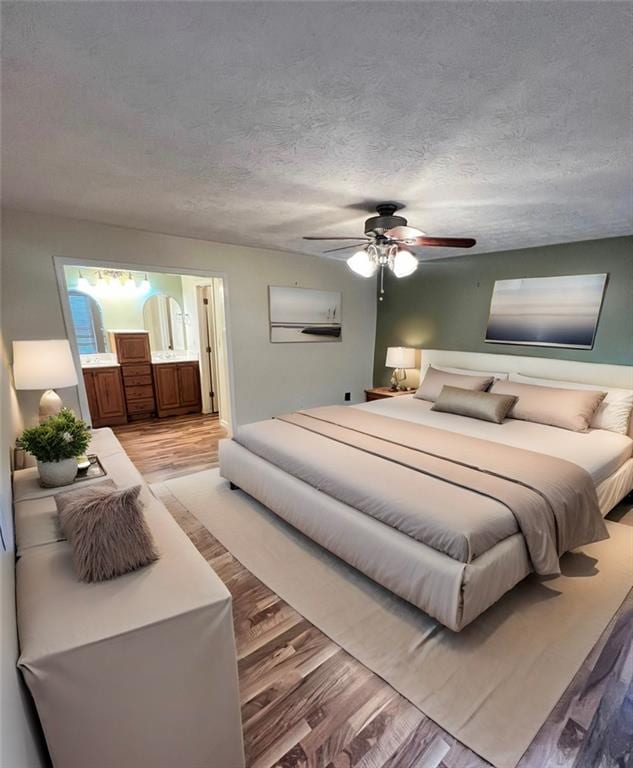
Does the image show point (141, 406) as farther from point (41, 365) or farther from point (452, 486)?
point (452, 486)

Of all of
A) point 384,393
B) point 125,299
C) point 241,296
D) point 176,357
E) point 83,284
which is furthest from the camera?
point 176,357

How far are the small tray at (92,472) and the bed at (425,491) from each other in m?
1.05

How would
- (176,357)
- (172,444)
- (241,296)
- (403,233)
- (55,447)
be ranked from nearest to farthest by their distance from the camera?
1. (55,447)
2. (403,233)
3. (241,296)
4. (172,444)
5. (176,357)

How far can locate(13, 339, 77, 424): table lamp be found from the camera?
248cm

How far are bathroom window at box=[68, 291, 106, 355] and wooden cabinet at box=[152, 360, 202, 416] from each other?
3.08 feet

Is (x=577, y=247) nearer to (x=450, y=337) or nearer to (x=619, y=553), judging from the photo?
(x=450, y=337)

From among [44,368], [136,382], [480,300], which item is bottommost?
[136,382]

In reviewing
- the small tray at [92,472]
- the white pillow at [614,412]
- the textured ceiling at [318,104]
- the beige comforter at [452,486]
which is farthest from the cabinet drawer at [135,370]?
the white pillow at [614,412]

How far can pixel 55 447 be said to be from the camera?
186cm

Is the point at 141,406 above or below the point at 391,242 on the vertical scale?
below

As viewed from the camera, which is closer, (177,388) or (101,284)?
(101,284)

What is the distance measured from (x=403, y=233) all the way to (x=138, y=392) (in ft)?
14.5

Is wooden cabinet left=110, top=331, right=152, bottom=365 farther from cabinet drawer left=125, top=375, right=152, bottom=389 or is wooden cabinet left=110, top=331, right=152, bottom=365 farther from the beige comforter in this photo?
the beige comforter

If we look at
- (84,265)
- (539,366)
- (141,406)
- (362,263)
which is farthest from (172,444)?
(539,366)
